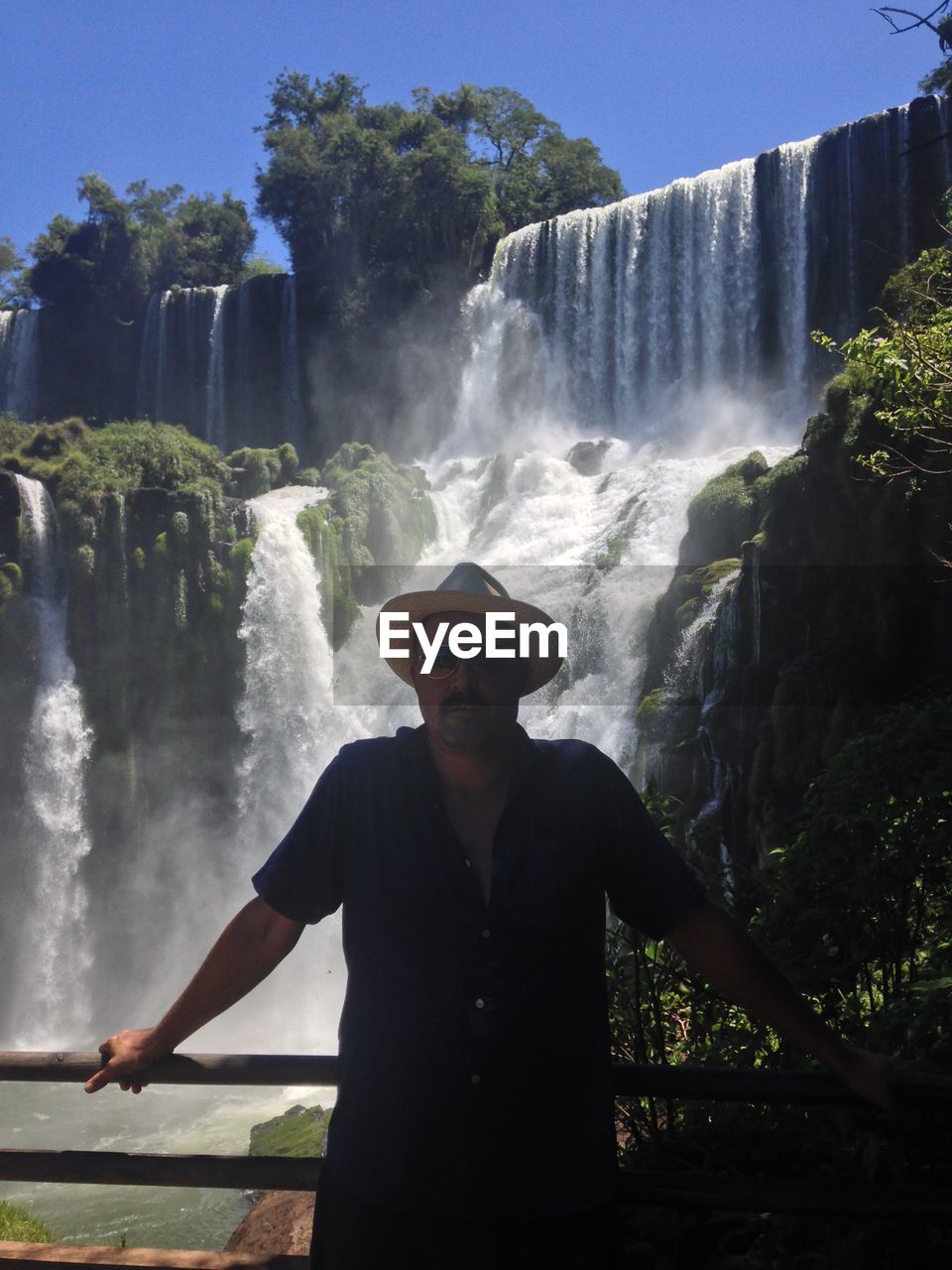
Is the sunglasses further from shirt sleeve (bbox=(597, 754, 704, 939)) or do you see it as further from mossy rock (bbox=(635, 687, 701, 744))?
mossy rock (bbox=(635, 687, 701, 744))

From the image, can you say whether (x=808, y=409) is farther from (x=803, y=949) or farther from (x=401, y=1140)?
(x=401, y=1140)

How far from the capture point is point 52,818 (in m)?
20.2

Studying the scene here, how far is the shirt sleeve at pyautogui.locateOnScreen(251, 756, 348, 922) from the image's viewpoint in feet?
7.13

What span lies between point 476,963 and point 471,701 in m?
0.48

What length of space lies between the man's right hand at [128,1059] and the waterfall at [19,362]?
A: 35163 mm

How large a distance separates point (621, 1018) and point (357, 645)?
17443mm

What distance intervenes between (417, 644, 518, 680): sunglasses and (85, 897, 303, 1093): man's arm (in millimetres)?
543

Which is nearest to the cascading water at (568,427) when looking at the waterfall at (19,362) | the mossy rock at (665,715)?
the mossy rock at (665,715)

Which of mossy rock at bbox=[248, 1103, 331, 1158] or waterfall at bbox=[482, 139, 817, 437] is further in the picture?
waterfall at bbox=[482, 139, 817, 437]

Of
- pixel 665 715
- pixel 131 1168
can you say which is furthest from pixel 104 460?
pixel 131 1168

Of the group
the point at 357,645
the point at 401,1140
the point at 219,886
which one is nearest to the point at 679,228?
the point at 357,645

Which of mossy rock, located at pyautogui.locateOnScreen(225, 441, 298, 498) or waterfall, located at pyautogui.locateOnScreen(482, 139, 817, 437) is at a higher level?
waterfall, located at pyautogui.locateOnScreen(482, 139, 817, 437)

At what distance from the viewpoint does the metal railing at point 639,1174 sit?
220 centimetres

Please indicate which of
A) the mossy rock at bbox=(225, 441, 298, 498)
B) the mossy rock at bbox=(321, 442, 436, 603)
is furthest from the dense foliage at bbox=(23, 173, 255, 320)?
the mossy rock at bbox=(321, 442, 436, 603)
